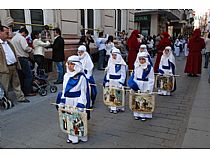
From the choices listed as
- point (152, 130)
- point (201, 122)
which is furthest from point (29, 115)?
point (201, 122)

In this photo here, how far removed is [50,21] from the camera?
28.1 feet

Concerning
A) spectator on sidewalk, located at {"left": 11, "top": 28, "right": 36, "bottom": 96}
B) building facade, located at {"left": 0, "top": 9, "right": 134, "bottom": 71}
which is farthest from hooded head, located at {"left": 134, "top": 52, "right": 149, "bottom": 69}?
building facade, located at {"left": 0, "top": 9, "right": 134, "bottom": 71}

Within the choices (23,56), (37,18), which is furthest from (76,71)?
(37,18)

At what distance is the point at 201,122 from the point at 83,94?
8.08 feet

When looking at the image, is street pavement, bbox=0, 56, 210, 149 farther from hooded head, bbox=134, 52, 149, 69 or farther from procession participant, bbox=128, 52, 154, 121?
hooded head, bbox=134, 52, 149, 69

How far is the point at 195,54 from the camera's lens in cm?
977

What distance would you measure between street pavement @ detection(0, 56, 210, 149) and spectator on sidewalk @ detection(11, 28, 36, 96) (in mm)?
473

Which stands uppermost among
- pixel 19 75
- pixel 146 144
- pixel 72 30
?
pixel 72 30

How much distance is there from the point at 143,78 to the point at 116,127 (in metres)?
1.13

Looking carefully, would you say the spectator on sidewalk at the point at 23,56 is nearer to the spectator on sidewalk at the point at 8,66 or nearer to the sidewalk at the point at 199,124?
the spectator on sidewalk at the point at 8,66

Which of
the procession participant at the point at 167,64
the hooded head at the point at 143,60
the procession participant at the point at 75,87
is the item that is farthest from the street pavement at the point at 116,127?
the hooded head at the point at 143,60

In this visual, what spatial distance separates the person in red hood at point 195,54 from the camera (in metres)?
9.60

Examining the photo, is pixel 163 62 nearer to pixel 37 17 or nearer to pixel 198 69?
pixel 198 69

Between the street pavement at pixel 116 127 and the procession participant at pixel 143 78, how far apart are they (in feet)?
1.61
